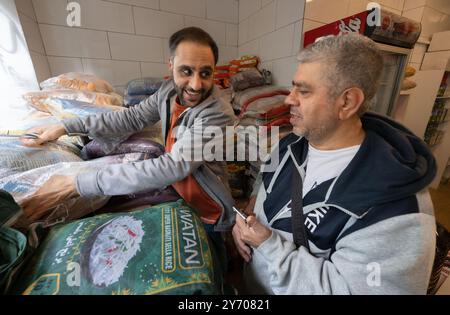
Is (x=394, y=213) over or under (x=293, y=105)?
under

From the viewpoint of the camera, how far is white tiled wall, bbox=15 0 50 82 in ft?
4.37

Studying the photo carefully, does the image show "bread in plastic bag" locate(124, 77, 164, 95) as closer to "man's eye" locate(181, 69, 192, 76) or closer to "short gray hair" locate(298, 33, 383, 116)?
"man's eye" locate(181, 69, 192, 76)

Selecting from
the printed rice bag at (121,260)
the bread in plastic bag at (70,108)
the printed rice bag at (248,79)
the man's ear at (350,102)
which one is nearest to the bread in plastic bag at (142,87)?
the bread in plastic bag at (70,108)

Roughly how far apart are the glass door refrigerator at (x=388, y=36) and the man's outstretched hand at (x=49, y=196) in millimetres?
1467

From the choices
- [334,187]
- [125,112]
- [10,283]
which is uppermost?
[125,112]

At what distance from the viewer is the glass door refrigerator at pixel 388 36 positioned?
1337 millimetres

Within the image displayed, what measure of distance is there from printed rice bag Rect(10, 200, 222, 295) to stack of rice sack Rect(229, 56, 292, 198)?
3.25 ft

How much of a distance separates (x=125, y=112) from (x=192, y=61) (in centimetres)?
47

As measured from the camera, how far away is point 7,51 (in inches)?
51.6

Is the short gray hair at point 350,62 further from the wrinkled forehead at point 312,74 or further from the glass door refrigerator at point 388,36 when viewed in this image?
the glass door refrigerator at point 388,36

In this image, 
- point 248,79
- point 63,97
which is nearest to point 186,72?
point 63,97
